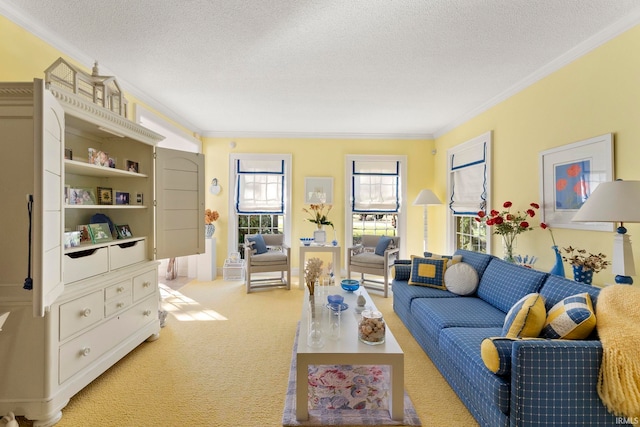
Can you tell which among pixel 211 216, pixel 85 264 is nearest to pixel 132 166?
pixel 85 264

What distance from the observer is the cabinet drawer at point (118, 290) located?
2346mm

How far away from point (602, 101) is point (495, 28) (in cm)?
110

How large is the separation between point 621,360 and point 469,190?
338cm

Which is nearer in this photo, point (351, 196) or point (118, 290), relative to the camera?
point (118, 290)

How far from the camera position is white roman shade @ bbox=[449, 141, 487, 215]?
13.3 feet

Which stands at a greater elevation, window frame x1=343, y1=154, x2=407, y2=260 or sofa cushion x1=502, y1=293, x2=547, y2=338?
window frame x1=343, y1=154, x2=407, y2=260

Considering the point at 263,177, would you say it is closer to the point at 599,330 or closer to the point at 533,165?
the point at 533,165

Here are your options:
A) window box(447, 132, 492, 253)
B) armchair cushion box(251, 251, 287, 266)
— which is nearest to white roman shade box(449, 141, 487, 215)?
window box(447, 132, 492, 253)

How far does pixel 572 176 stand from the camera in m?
2.66

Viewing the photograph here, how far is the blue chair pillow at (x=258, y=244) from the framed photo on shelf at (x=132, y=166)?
222 cm

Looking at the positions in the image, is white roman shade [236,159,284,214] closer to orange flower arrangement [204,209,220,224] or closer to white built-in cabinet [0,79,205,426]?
orange flower arrangement [204,209,220,224]

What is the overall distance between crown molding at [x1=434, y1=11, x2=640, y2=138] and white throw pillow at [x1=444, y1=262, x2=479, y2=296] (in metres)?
2.12

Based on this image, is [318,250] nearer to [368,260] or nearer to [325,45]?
[368,260]

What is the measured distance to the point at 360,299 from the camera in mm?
2574
